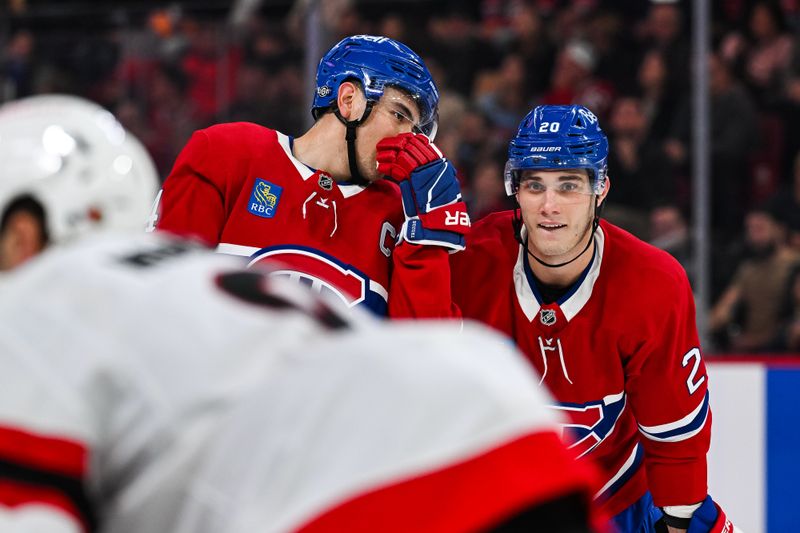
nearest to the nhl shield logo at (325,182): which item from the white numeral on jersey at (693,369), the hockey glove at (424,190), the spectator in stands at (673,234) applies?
the hockey glove at (424,190)

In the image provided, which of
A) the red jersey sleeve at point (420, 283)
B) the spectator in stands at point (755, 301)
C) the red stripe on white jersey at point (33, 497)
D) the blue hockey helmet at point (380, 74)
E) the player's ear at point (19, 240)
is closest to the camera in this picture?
the red stripe on white jersey at point (33, 497)

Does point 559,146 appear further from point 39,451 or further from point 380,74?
point 39,451

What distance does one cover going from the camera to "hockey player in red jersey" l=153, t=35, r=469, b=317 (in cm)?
244

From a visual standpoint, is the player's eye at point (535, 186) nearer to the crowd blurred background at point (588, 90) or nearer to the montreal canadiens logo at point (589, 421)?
the montreal canadiens logo at point (589, 421)

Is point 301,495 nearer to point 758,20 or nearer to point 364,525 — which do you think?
point 364,525

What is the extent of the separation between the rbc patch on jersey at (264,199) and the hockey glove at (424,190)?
9.0 inches

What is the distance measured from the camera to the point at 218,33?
516cm

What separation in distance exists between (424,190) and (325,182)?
0.23m

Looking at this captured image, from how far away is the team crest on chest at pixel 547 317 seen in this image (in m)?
2.62

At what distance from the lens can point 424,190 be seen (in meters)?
2.45

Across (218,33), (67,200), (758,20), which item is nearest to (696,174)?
(758,20)

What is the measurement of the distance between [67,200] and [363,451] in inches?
19.0

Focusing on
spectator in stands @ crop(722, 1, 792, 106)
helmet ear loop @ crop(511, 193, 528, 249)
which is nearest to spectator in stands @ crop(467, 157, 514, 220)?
spectator in stands @ crop(722, 1, 792, 106)

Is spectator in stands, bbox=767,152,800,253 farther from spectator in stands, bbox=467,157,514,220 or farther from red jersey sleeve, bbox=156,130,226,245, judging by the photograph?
red jersey sleeve, bbox=156,130,226,245
